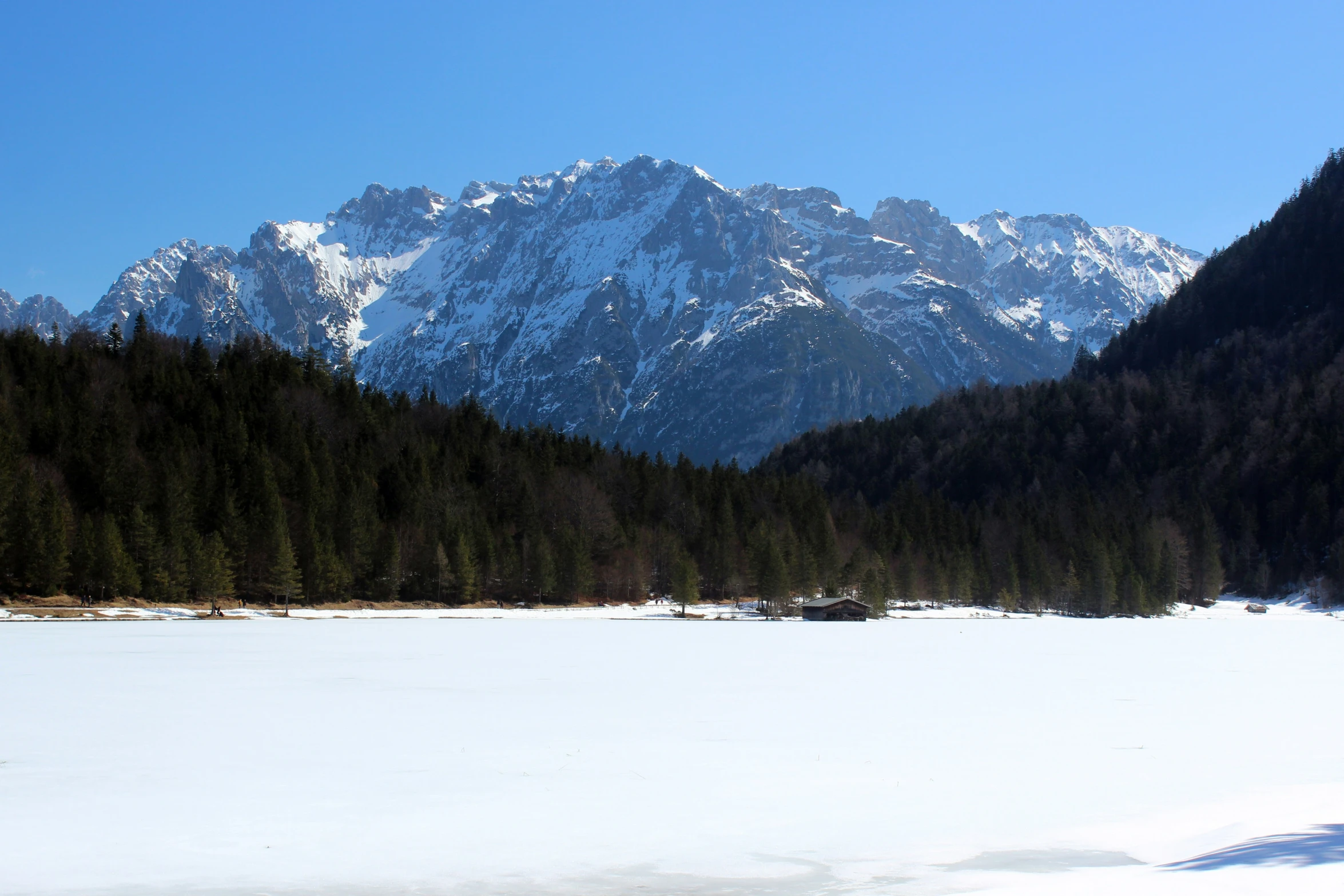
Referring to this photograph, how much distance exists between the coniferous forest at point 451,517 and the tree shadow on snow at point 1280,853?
8464 cm

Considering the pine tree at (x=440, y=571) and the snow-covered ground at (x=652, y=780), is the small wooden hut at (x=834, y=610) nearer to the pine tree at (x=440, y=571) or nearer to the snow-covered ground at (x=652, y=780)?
the pine tree at (x=440, y=571)

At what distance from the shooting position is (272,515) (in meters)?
96.6

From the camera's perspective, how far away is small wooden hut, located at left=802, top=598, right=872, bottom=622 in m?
107

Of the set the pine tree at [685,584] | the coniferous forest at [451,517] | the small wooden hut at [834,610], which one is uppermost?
the coniferous forest at [451,517]

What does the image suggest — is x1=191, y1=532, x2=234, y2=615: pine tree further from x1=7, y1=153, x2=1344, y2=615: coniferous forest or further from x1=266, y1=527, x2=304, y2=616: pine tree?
x1=266, y1=527, x2=304, y2=616: pine tree

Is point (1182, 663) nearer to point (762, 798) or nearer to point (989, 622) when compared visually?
point (762, 798)

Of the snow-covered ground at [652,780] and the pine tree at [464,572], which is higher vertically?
the pine tree at [464,572]

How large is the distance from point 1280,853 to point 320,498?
10428 cm

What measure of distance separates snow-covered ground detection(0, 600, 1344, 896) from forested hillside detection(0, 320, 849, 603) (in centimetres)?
5105

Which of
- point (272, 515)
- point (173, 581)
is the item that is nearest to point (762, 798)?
point (173, 581)

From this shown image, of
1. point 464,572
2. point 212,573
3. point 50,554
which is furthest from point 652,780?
point 464,572

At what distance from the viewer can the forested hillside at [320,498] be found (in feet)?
289

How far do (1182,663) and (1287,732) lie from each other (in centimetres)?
2520

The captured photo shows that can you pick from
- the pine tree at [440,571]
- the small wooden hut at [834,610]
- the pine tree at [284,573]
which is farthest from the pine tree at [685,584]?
the pine tree at [284,573]
